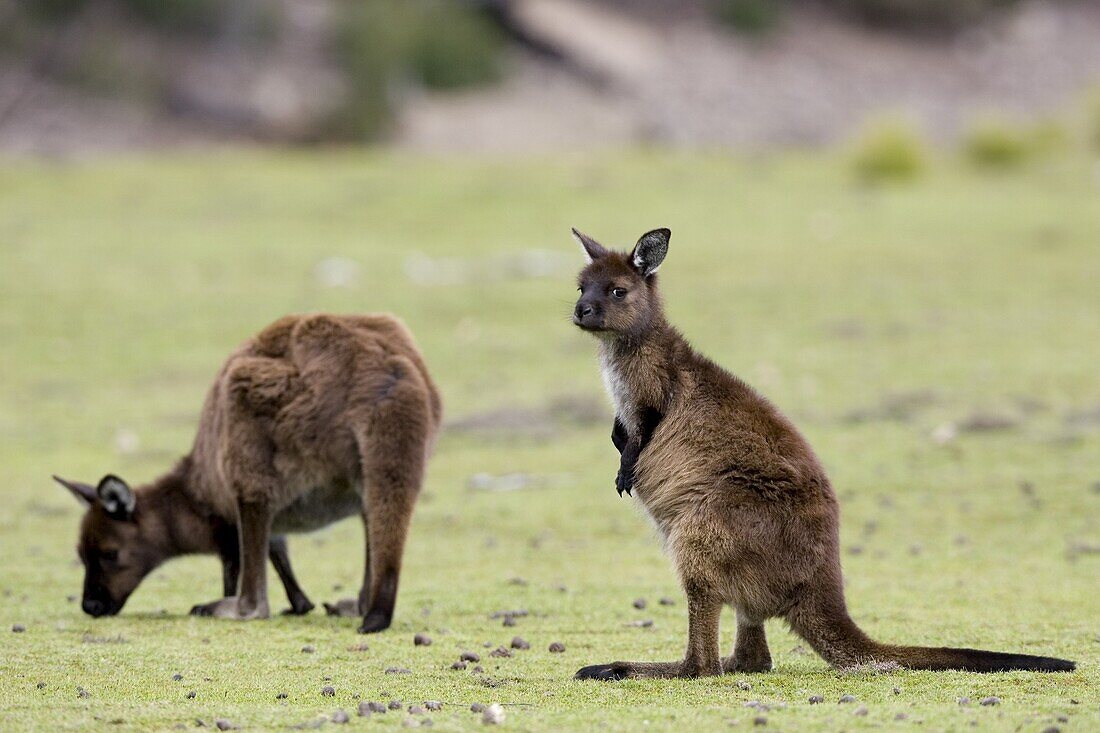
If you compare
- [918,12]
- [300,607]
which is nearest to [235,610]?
[300,607]

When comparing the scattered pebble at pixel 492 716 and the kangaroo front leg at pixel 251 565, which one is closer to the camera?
the scattered pebble at pixel 492 716

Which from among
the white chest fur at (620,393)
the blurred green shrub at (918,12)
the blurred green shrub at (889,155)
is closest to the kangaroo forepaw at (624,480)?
the white chest fur at (620,393)

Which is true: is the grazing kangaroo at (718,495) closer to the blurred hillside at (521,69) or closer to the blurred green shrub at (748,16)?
the blurred hillside at (521,69)

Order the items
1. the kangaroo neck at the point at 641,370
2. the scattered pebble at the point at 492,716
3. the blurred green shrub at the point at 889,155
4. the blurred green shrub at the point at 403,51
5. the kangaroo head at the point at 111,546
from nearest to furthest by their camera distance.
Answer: the scattered pebble at the point at 492,716 → the kangaroo neck at the point at 641,370 → the kangaroo head at the point at 111,546 → the blurred green shrub at the point at 889,155 → the blurred green shrub at the point at 403,51

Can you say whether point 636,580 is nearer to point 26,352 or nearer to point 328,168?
point 26,352

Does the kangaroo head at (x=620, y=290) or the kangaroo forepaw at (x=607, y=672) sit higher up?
the kangaroo head at (x=620, y=290)

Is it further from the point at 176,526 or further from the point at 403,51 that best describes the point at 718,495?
the point at 403,51

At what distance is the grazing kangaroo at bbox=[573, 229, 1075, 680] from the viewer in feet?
20.0

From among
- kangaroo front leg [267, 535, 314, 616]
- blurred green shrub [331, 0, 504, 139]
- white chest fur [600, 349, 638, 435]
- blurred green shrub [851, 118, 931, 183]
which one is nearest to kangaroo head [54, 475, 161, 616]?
kangaroo front leg [267, 535, 314, 616]

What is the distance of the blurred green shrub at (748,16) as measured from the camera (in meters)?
48.2

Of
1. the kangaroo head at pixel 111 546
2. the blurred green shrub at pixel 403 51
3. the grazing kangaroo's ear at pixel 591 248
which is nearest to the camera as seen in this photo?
the grazing kangaroo's ear at pixel 591 248

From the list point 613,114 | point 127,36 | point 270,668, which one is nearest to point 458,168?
point 613,114

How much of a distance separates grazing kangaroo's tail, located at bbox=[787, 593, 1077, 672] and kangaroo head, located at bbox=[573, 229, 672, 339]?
1.51 meters

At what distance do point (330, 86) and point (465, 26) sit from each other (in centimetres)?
628
